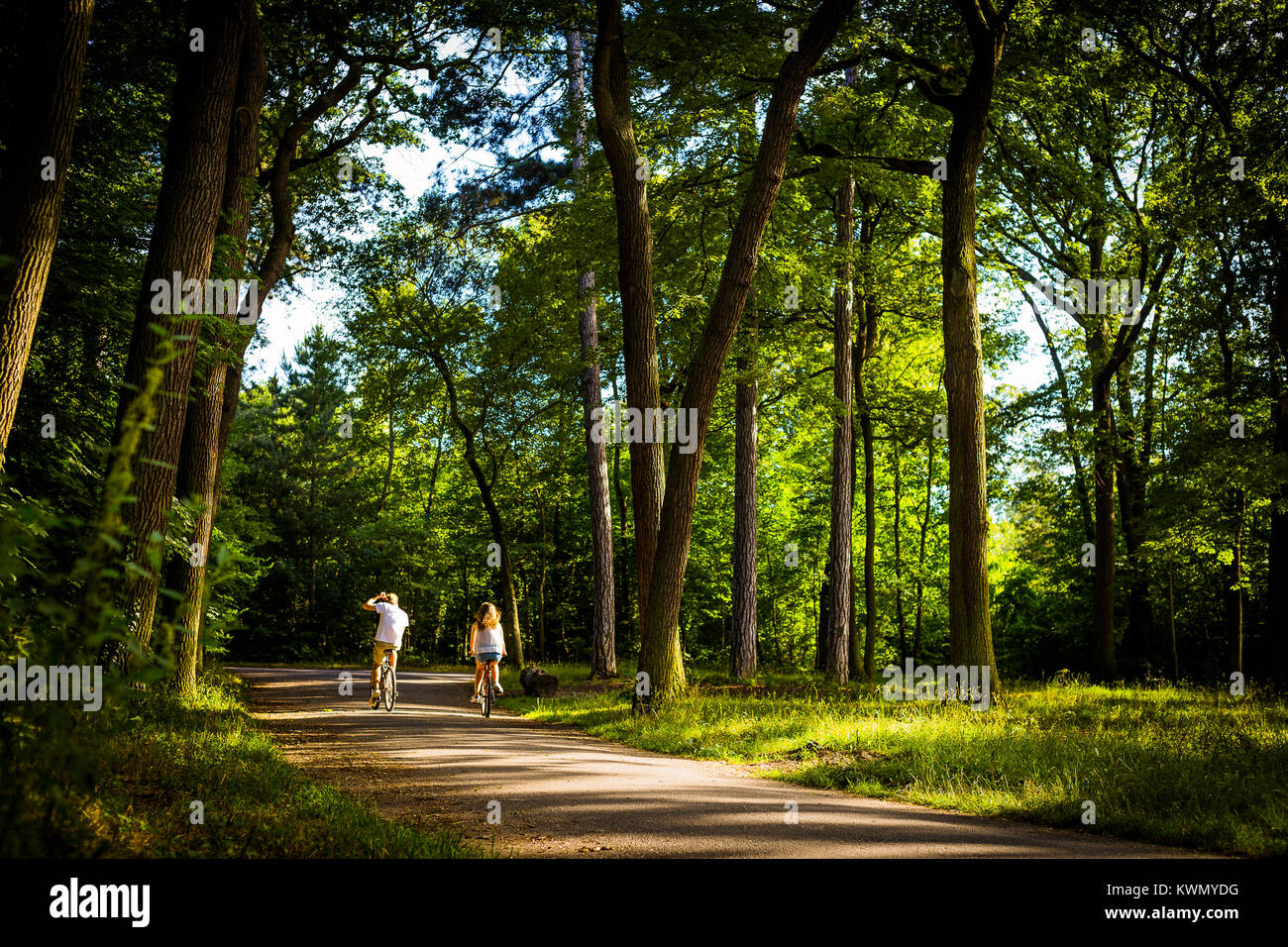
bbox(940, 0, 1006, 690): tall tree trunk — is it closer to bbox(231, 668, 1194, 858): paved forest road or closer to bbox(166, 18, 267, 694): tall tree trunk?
bbox(231, 668, 1194, 858): paved forest road

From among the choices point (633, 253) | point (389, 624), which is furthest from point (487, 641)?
point (633, 253)

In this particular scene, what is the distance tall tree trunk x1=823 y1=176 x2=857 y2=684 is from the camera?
18.8 meters

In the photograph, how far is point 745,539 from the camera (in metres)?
21.0

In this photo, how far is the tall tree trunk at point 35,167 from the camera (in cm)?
745

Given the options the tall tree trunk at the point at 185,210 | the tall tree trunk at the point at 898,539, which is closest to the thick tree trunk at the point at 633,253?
the tall tree trunk at the point at 185,210

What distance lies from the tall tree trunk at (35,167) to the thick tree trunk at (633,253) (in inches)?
304

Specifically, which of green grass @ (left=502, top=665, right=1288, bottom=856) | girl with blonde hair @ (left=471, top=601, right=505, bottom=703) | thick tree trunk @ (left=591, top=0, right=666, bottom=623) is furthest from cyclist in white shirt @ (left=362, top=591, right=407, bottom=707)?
thick tree trunk @ (left=591, top=0, right=666, bottom=623)

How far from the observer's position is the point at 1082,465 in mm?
25641

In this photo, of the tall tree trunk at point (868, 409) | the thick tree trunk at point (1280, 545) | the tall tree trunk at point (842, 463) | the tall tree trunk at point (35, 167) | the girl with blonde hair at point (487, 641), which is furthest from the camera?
the tall tree trunk at point (868, 409)

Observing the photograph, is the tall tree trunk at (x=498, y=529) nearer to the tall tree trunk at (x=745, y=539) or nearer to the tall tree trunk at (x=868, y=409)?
the tall tree trunk at (x=745, y=539)

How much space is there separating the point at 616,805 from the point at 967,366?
353 inches

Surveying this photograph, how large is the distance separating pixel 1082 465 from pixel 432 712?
66.4 ft

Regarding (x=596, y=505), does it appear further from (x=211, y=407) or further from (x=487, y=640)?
(x=211, y=407)
